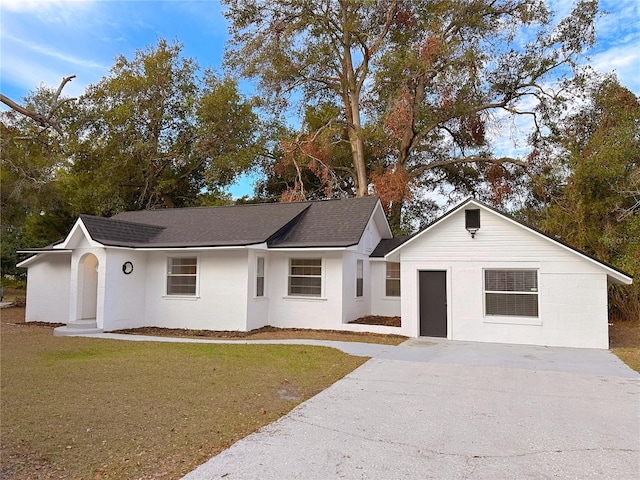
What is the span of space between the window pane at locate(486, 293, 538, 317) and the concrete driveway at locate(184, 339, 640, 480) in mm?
3225

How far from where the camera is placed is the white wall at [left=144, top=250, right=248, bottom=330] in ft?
45.9

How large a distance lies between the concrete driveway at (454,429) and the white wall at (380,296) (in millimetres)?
8274

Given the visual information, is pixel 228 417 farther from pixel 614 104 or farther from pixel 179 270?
pixel 614 104

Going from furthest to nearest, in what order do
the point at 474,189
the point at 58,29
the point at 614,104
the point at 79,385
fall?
the point at 474,189 → the point at 614,104 → the point at 58,29 → the point at 79,385

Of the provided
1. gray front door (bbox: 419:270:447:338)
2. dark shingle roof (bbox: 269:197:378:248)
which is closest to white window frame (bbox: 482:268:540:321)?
gray front door (bbox: 419:270:447:338)

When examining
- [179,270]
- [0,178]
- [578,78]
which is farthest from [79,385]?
[578,78]

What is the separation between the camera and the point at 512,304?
12.1m

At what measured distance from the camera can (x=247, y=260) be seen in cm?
1396

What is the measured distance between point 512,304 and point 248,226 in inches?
349

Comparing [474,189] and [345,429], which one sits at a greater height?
[474,189]

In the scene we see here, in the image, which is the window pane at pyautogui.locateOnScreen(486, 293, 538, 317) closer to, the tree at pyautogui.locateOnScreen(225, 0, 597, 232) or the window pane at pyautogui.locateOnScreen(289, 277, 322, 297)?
the window pane at pyautogui.locateOnScreen(289, 277, 322, 297)

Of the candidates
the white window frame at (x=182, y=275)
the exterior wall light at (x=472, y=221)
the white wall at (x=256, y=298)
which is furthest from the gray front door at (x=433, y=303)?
the white window frame at (x=182, y=275)

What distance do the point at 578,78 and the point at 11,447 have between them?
84.4 ft

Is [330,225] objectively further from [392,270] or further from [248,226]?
[392,270]
